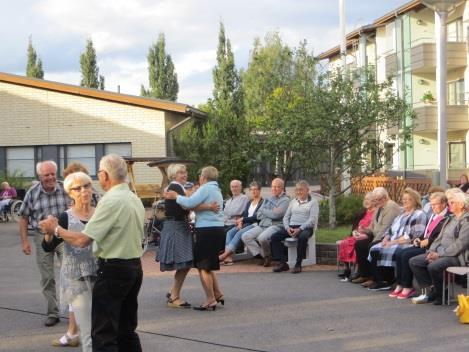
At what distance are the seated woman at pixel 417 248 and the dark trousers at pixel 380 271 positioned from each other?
46cm

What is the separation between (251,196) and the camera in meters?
15.3

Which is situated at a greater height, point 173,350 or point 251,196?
point 251,196

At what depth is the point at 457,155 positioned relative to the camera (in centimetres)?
3756

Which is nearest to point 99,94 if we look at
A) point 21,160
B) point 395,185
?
point 21,160

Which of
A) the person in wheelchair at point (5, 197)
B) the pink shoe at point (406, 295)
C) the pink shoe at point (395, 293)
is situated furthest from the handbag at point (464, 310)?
the person in wheelchair at point (5, 197)

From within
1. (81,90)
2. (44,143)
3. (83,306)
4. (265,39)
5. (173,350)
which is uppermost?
(265,39)

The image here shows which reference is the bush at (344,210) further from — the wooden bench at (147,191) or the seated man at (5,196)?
the seated man at (5,196)

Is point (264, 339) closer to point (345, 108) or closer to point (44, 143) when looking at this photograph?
point (345, 108)

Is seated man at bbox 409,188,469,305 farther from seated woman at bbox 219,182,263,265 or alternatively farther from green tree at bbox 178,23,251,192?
green tree at bbox 178,23,251,192

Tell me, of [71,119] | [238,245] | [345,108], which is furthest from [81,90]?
[238,245]

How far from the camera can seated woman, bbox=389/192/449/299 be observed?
10.7 m

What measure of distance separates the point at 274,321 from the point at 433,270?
2.32 metres

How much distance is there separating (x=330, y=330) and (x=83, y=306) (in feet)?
9.81

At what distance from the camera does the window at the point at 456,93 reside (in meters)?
37.1
